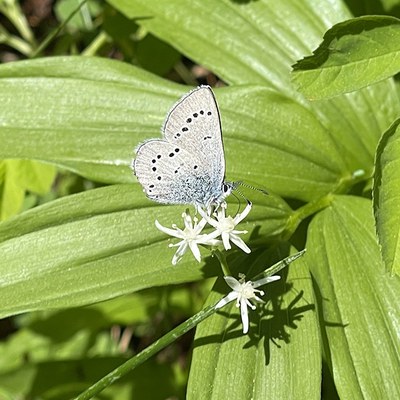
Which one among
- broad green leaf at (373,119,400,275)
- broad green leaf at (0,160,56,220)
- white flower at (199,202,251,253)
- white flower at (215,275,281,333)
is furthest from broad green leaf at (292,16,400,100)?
broad green leaf at (0,160,56,220)

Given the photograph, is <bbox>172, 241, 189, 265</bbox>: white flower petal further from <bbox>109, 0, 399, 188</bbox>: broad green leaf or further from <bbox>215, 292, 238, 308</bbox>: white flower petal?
<bbox>109, 0, 399, 188</bbox>: broad green leaf

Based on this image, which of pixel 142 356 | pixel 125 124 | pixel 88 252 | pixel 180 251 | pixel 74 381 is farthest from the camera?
pixel 74 381

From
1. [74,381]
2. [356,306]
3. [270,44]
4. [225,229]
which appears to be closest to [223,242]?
[225,229]

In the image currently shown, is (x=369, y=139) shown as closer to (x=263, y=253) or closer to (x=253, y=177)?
(x=253, y=177)

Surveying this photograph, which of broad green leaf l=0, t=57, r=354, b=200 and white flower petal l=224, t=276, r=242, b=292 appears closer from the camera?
white flower petal l=224, t=276, r=242, b=292

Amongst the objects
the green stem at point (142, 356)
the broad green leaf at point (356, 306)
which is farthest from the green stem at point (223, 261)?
the broad green leaf at point (356, 306)

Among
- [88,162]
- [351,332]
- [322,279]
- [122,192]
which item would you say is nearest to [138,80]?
[88,162]

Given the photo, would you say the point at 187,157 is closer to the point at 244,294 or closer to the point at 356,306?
the point at 244,294
